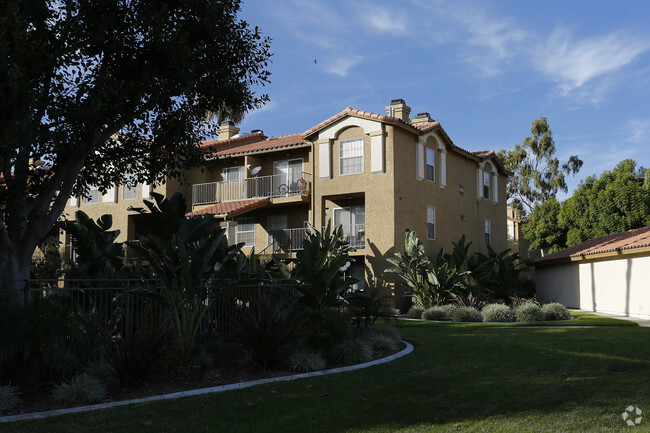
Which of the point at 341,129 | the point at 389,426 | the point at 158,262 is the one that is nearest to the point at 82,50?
the point at 158,262

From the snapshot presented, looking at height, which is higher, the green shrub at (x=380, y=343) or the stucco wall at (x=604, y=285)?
the stucco wall at (x=604, y=285)

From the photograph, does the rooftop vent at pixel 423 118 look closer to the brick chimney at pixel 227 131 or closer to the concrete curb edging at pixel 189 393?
the brick chimney at pixel 227 131

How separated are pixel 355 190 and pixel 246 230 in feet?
23.5

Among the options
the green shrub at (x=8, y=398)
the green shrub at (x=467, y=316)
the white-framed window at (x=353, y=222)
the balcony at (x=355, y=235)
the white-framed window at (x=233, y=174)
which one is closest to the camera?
the green shrub at (x=8, y=398)

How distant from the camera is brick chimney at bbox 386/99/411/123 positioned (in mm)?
30969

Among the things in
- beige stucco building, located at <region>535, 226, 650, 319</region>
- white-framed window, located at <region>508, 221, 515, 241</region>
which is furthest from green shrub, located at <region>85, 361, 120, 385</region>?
white-framed window, located at <region>508, 221, 515, 241</region>

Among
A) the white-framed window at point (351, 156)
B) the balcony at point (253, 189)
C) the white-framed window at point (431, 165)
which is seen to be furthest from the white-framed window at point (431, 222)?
the balcony at point (253, 189)

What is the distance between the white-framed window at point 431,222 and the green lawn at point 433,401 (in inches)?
698

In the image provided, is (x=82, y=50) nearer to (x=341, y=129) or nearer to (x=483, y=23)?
(x=483, y=23)

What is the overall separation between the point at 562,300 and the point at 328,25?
69.2 ft

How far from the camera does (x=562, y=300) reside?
29781mm

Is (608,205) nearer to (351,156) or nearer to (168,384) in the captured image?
(351,156)

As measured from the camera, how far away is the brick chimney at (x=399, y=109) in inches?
1219

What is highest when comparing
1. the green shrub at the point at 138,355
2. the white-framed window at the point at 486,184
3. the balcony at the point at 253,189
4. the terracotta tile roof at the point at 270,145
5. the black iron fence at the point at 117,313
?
the terracotta tile roof at the point at 270,145
